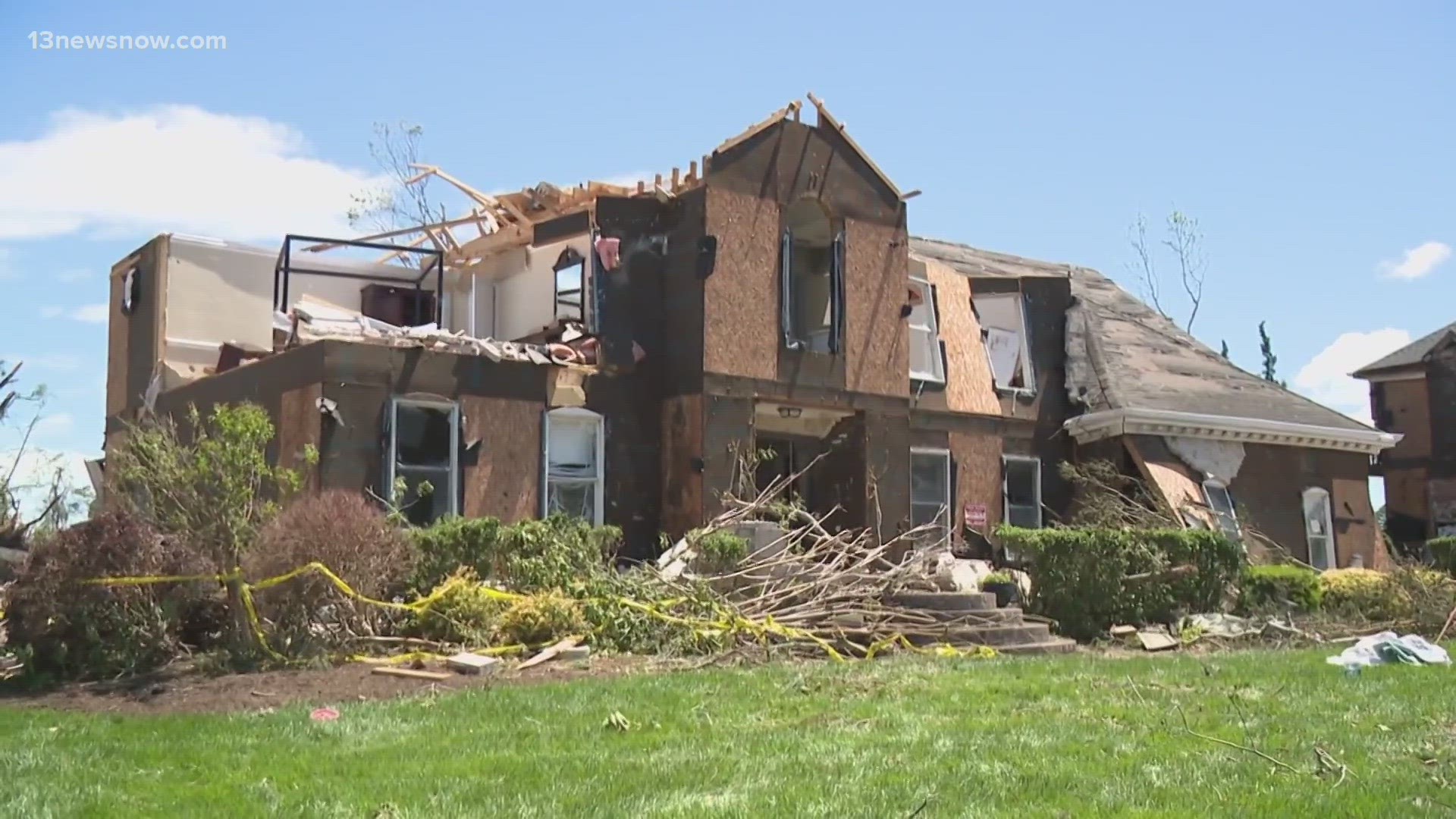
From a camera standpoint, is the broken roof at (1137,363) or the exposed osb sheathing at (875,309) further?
the broken roof at (1137,363)

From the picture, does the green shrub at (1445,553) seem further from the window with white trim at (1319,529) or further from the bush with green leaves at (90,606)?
the bush with green leaves at (90,606)

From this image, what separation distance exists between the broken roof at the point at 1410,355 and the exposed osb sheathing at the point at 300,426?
2696 centimetres

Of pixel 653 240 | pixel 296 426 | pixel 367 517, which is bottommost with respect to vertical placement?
pixel 367 517

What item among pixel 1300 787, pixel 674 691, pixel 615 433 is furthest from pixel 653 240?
pixel 1300 787

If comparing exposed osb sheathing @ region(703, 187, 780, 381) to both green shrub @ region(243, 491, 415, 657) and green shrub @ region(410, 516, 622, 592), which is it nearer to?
green shrub @ region(410, 516, 622, 592)

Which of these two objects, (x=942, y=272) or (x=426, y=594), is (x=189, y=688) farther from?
(x=942, y=272)

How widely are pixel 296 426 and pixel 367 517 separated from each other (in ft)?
13.6

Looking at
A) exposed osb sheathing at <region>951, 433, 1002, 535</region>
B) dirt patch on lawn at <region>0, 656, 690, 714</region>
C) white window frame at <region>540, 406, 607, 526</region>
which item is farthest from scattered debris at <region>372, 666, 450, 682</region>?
exposed osb sheathing at <region>951, 433, 1002, 535</region>

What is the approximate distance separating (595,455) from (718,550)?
11.2 feet

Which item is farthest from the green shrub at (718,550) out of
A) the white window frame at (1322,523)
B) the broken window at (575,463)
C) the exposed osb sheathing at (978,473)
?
the white window frame at (1322,523)

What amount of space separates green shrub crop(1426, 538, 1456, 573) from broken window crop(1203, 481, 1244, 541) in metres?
2.81

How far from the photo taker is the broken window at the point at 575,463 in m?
17.1

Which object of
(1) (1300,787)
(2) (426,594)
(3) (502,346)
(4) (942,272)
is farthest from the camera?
(4) (942,272)

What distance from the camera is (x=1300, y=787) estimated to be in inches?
248
